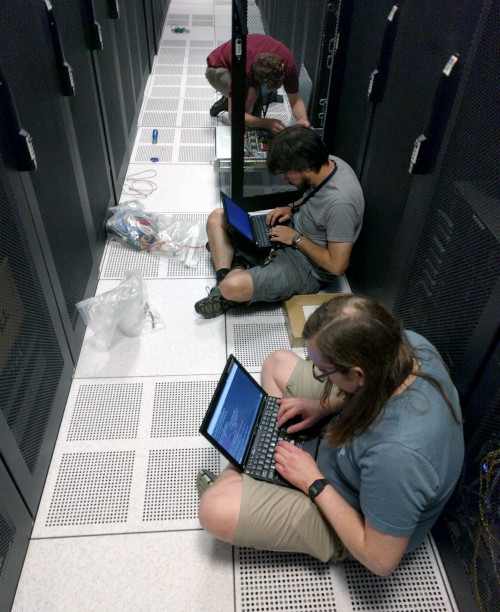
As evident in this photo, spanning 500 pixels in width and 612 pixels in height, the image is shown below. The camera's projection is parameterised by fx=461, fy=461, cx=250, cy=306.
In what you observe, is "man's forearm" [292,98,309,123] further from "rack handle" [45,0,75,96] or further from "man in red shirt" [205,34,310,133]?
"rack handle" [45,0,75,96]

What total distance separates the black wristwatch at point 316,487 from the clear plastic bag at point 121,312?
1.48 metres

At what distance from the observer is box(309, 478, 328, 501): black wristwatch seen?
5.18 feet

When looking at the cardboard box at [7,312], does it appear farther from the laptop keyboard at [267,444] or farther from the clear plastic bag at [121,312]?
the laptop keyboard at [267,444]

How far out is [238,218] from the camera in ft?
9.91

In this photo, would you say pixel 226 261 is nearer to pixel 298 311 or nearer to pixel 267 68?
pixel 298 311

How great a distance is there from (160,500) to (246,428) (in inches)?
19.9

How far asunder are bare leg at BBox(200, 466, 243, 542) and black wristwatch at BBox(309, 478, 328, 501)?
10.7 inches

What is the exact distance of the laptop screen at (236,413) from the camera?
1773 mm

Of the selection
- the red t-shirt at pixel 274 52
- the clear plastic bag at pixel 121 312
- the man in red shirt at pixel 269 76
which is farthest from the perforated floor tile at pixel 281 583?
the red t-shirt at pixel 274 52

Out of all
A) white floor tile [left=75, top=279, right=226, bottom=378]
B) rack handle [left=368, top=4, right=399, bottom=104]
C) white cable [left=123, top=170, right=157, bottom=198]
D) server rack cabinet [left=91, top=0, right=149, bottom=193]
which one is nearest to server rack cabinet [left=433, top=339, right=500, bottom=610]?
white floor tile [left=75, top=279, right=226, bottom=378]

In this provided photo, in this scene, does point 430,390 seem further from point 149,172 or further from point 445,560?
point 149,172

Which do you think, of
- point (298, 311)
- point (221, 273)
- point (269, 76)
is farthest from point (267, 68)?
point (298, 311)

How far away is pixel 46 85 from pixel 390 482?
214cm

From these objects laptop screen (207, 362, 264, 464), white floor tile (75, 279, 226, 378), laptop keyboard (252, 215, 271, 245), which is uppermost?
laptop screen (207, 362, 264, 464)
